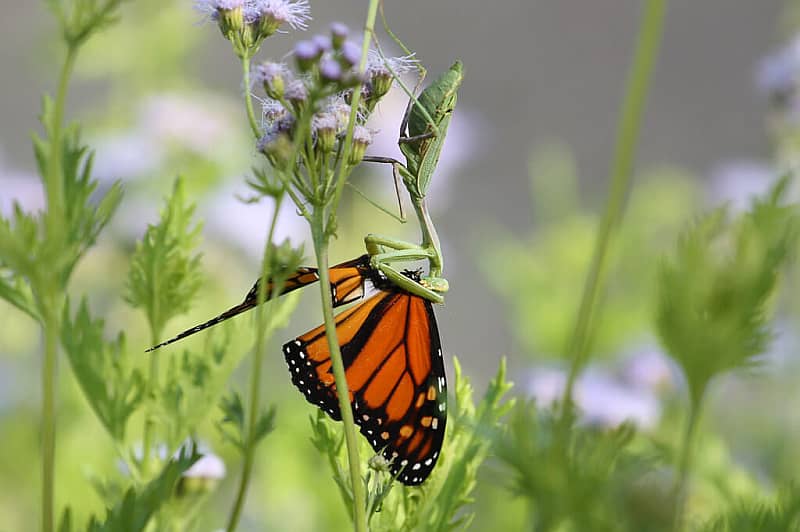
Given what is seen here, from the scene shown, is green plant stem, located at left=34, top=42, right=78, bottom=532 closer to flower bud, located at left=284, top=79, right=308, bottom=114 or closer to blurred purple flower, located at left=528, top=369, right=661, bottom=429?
flower bud, located at left=284, top=79, right=308, bottom=114

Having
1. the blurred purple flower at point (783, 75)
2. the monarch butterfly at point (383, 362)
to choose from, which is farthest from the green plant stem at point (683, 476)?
the blurred purple flower at point (783, 75)

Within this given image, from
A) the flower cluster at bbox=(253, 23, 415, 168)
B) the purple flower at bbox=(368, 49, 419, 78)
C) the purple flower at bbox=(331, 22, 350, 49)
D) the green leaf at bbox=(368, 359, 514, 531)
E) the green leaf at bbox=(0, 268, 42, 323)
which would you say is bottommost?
the green leaf at bbox=(368, 359, 514, 531)

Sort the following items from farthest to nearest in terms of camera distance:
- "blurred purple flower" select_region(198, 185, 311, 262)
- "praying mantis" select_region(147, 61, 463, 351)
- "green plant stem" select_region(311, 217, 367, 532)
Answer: "blurred purple flower" select_region(198, 185, 311, 262) < "praying mantis" select_region(147, 61, 463, 351) < "green plant stem" select_region(311, 217, 367, 532)

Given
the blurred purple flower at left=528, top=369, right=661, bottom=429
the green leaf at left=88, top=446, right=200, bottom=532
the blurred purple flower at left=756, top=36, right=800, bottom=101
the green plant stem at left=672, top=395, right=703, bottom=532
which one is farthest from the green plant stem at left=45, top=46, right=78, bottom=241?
the blurred purple flower at left=756, top=36, right=800, bottom=101

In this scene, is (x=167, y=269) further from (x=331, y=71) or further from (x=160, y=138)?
(x=160, y=138)

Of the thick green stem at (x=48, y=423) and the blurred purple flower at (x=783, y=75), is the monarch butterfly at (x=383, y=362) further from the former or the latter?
the blurred purple flower at (x=783, y=75)

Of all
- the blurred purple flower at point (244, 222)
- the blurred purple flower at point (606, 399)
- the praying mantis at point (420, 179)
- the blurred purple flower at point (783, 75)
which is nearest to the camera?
the praying mantis at point (420, 179)

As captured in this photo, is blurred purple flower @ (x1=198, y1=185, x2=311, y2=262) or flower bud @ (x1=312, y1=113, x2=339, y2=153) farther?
blurred purple flower @ (x1=198, y1=185, x2=311, y2=262)
